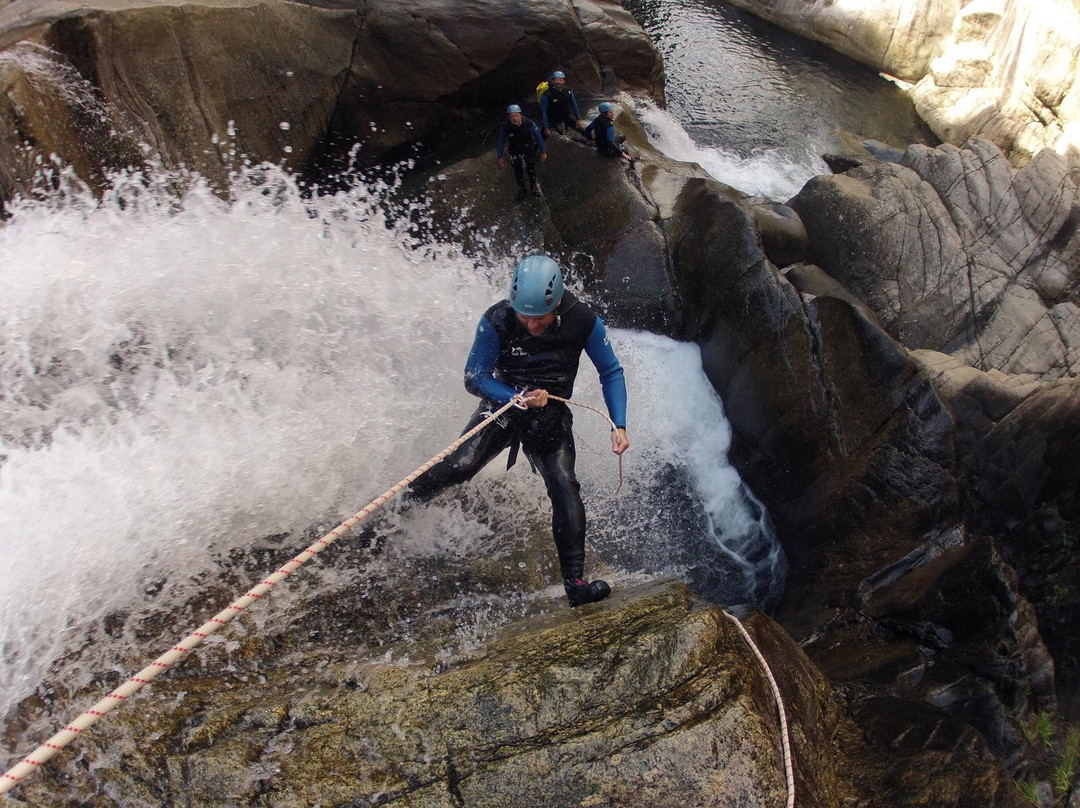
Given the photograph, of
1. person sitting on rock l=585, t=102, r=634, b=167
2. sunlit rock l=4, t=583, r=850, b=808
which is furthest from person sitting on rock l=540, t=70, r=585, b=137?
sunlit rock l=4, t=583, r=850, b=808

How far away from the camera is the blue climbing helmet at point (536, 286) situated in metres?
4.13

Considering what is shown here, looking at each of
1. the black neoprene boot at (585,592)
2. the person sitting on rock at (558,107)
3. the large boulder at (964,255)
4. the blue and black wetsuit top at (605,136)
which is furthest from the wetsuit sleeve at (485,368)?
the large boulder at (964,255)

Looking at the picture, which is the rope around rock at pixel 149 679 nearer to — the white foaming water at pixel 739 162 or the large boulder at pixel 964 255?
the large boulder at pixel 964 255

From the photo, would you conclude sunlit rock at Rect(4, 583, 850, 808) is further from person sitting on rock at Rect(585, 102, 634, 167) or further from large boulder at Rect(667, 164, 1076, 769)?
person sitting on rock at Rect(585, 102, 634, 167)

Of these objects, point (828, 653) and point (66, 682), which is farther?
point (828, 653)

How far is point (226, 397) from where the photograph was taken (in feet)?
19.7

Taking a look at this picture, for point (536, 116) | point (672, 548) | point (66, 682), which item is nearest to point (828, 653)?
point (672, 548)

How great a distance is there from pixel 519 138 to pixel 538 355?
561 cm

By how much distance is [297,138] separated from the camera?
9.38m

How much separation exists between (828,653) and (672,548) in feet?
6.02

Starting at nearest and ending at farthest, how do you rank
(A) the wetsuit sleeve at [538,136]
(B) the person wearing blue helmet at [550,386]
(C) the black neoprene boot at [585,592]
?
1. (C) the black neoprene boot at [585,592]
2. (B) the person wearing blue helmet at [550,386]
3. (A) the wetsuit sleeve at [538,136]

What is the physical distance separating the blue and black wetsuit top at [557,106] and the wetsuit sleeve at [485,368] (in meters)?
6.56

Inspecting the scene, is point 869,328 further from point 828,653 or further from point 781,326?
point 828,653

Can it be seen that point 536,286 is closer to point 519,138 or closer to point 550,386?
point 550,386
